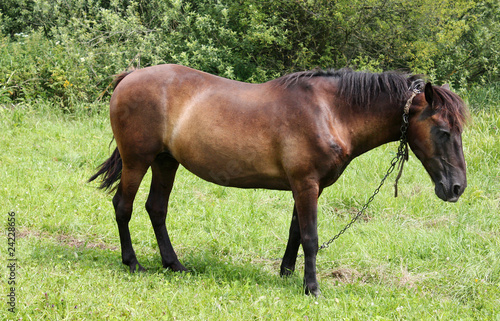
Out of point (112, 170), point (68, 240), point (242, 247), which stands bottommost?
point (68, 240)

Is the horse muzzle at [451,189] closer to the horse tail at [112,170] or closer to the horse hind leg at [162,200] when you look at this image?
the horse hind leg at [162,200]

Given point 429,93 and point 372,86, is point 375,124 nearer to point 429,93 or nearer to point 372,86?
point 372,86

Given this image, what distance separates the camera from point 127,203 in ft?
15.2

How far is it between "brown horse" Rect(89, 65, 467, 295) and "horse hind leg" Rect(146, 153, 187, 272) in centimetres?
13

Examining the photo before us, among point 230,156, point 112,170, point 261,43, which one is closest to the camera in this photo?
point 230,156

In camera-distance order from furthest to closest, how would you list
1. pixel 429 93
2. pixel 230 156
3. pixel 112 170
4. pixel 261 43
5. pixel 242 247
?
pixel 261 43, pixel 242 247, pixel 112 170, pixel 230 156, pixel 429 93

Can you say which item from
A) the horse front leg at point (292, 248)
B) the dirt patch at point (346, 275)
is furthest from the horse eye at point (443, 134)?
the dirt patch at point (346, 275)

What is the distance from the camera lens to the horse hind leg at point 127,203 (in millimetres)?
4602

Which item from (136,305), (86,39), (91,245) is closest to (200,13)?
(86,39)

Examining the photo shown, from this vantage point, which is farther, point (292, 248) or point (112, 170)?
point (112, 170)

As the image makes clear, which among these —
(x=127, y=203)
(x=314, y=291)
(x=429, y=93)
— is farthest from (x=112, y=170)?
(x=429, y=93)

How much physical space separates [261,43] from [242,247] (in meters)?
5.80

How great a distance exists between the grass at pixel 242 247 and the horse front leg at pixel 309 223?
5.4 inches

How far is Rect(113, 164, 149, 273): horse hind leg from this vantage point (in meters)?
4.60
